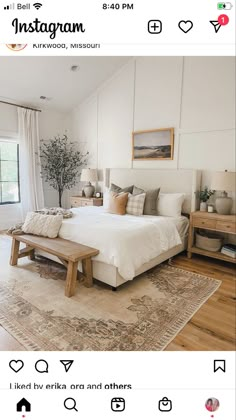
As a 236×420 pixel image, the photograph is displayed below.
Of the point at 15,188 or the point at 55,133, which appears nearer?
the point at 15,188

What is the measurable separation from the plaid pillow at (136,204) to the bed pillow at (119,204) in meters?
0.05

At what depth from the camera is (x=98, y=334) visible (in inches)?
49.0

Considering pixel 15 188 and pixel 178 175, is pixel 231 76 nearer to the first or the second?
pixel 178 175

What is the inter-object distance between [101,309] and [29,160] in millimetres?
3152

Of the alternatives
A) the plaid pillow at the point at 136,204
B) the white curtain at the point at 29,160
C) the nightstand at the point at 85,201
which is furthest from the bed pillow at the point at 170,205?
the white curtain at the point at 29,160

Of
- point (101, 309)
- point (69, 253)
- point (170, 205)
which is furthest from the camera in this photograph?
point (170, 205)

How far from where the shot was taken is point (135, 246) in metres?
1.97
